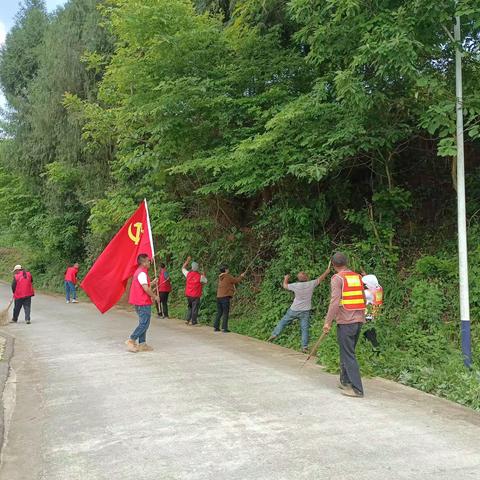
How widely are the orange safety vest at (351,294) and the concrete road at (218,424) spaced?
1.14 m

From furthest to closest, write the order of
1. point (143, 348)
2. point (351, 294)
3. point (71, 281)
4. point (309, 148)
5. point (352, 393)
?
point (71, 281) → point (143, 348) → point (309, 148) → point (351, 294) → point (352, 393)

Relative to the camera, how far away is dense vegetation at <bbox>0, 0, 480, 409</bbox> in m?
7.96

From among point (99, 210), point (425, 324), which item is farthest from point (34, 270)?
point (425, 324)

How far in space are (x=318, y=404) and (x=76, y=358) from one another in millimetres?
5060

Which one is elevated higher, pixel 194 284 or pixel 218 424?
pixel 194 284

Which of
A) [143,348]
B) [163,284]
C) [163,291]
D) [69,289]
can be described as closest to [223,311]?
[143,348]

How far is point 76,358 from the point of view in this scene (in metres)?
9.82

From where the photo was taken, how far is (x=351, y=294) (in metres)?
7.10

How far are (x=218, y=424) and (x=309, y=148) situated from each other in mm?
5900

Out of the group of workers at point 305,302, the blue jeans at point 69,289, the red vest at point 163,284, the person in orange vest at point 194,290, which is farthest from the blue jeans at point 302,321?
the blue jeans at point 69,289

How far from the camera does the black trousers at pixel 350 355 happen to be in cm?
694

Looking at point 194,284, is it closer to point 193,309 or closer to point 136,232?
point 193,309

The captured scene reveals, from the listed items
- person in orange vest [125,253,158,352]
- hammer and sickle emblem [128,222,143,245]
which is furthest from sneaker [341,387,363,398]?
hammer and sickle emblem [128,222,143,245]

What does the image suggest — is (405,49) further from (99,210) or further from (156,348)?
(99,210)
